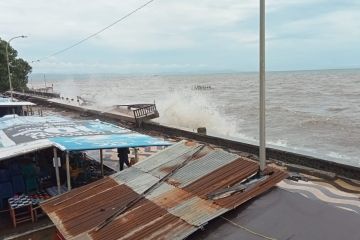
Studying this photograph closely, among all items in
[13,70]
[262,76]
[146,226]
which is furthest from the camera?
[13,70]

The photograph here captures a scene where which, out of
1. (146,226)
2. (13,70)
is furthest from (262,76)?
(13,70)

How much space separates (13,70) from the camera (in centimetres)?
4922

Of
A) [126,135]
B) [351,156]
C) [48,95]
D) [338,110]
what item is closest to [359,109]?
[338,110]

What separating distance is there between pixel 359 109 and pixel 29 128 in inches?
1490

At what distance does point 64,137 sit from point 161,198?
18.4 ft

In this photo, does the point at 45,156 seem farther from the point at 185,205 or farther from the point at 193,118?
the point at 193,118

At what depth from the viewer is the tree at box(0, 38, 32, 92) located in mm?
46122

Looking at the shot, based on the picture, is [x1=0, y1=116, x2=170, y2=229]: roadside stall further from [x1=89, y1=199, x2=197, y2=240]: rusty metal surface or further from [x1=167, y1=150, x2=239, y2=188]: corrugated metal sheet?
[x1=89, y1=199, x2=197, y2=240]: rusty metal surface

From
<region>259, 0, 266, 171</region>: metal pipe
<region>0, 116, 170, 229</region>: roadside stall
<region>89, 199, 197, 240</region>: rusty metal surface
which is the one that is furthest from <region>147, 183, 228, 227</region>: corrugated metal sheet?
<region>0, 116, 170, 229</region>: roadside stall

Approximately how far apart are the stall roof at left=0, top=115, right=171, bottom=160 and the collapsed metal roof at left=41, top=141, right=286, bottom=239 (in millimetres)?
2514

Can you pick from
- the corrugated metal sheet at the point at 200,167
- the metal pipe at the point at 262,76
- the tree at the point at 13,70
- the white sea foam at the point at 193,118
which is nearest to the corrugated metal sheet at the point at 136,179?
the corrugated metal sheet at the point at 200,167

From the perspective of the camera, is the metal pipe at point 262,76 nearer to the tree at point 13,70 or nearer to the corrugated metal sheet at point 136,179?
the corrugated metal sheet at point 136,179

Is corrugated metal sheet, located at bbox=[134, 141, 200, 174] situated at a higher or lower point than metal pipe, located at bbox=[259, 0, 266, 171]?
lower

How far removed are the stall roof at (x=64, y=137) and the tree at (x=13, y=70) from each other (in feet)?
118
